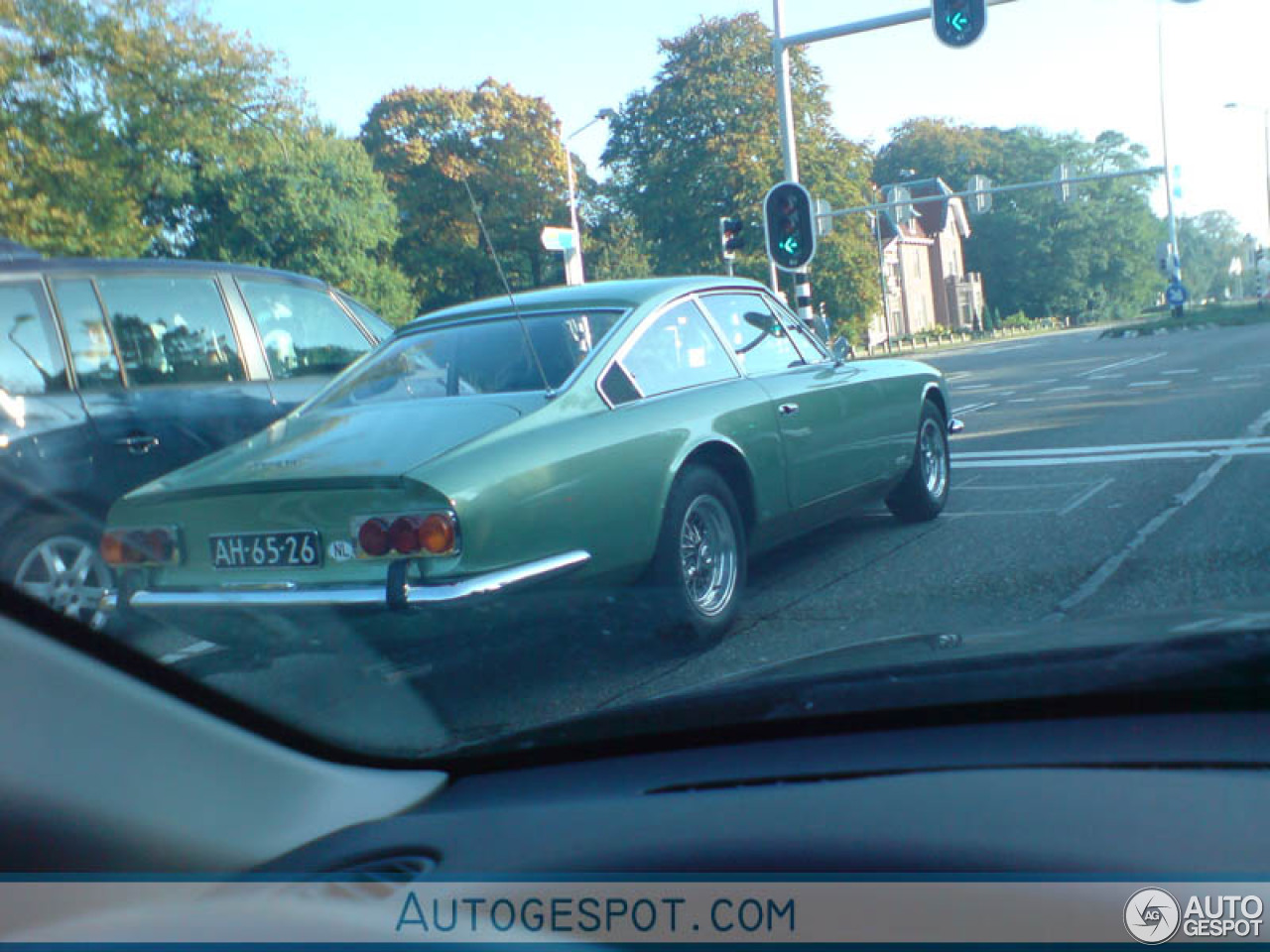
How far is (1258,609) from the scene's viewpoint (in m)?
1.98

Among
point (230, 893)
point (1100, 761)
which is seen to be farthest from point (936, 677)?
point (230, 893)

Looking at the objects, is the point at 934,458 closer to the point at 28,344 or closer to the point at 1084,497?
the point at 1084,497

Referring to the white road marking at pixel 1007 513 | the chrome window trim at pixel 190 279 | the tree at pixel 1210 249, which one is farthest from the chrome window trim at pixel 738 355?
the tree at pixel 1210 249

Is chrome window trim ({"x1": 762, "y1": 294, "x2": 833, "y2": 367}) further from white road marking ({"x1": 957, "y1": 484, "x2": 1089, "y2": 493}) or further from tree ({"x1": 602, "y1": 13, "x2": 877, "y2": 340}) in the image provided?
tree ({"x1": 602, "y1": 13, "x2": 877, "y2": 340})

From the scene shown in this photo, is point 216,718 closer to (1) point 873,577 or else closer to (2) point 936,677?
(2) point 936,677

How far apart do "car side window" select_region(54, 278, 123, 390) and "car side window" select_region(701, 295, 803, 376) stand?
268 cm

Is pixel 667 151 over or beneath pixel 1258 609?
over

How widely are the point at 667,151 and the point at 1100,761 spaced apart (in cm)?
1739

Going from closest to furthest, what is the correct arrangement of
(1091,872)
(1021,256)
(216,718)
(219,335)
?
(1091,872), (216,718), (219,335), (1021,256)

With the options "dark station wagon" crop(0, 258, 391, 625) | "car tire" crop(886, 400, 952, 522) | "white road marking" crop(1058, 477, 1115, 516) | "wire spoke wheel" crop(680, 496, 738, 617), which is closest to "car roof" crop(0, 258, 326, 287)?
"dark station wagon" crop(0, 258, 391, 625)

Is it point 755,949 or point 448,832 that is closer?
point 755,949

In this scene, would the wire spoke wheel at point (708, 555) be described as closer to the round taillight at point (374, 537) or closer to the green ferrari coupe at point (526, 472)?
the green ferrari coupe at point (526, 472)

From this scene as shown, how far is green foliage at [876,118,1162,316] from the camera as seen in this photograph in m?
63.1

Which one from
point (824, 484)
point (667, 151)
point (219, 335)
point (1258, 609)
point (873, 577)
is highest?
point (667, 151)
